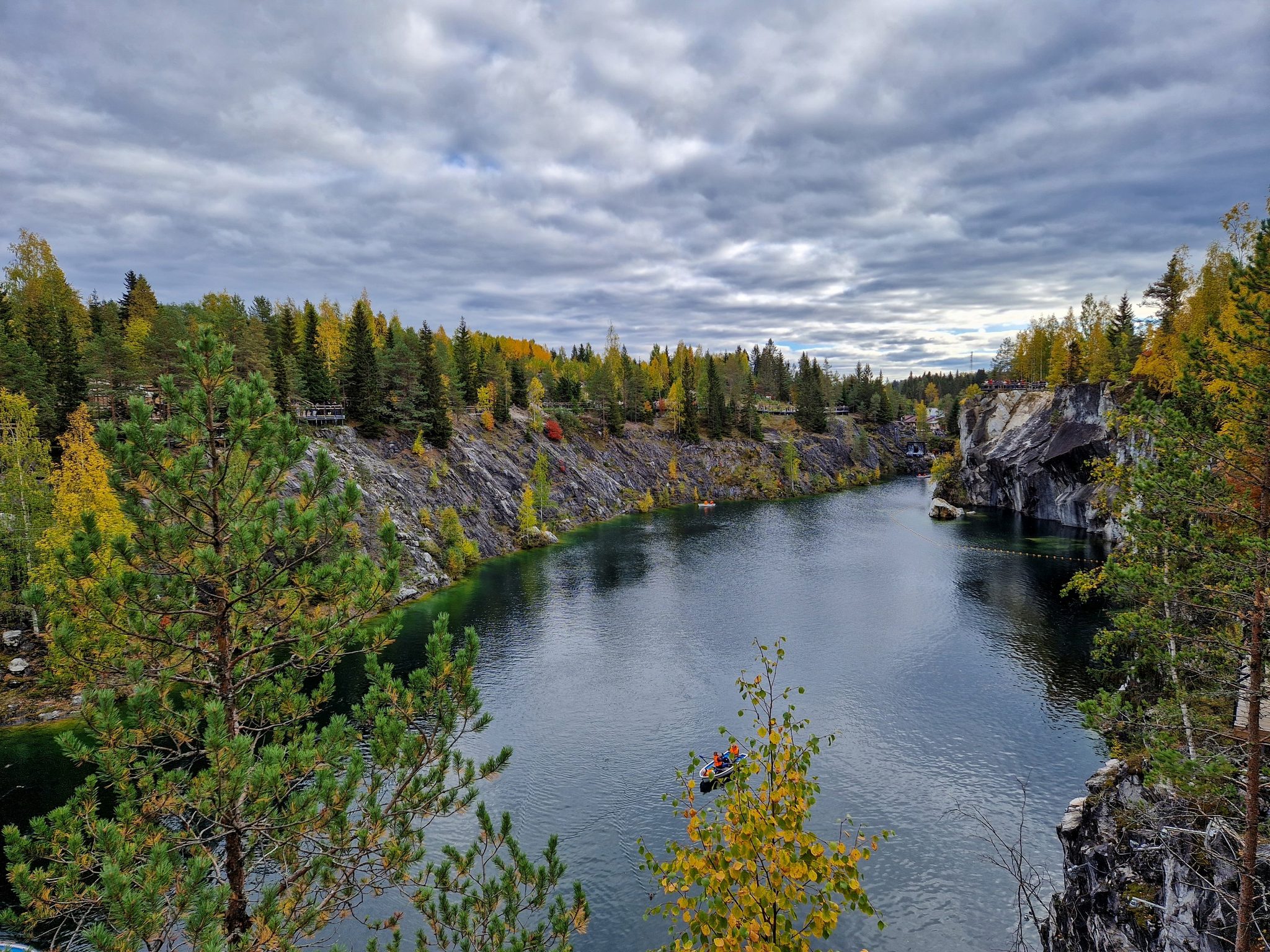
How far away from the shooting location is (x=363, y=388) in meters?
79.1

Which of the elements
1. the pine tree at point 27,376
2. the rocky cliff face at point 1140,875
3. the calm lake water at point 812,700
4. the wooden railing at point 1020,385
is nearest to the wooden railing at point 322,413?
the pine tree at point 27,376

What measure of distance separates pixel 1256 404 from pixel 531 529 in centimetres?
7884

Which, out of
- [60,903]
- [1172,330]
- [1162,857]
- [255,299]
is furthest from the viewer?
[255,299]

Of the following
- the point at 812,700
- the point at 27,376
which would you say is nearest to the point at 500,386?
the point at 27,376

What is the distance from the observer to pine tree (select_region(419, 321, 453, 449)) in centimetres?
8531

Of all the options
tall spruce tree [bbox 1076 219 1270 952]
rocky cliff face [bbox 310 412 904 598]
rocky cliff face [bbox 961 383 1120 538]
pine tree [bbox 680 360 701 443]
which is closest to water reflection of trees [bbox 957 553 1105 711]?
rocky cliff face [bbox 961 383 1120 538]

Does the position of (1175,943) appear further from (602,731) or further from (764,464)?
(764,464)

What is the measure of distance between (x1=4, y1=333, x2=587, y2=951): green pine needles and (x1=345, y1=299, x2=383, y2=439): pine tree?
7216 centimetres

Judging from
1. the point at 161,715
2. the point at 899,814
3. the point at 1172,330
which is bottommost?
the point at 899,814

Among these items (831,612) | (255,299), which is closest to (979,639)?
(831,612)

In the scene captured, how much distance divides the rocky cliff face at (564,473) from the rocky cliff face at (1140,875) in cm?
4383

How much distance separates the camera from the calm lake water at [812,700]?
81.7 feet

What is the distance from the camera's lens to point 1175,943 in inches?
577

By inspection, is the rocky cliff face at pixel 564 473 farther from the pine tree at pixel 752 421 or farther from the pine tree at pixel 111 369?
the pine tree at pixel 111 369
